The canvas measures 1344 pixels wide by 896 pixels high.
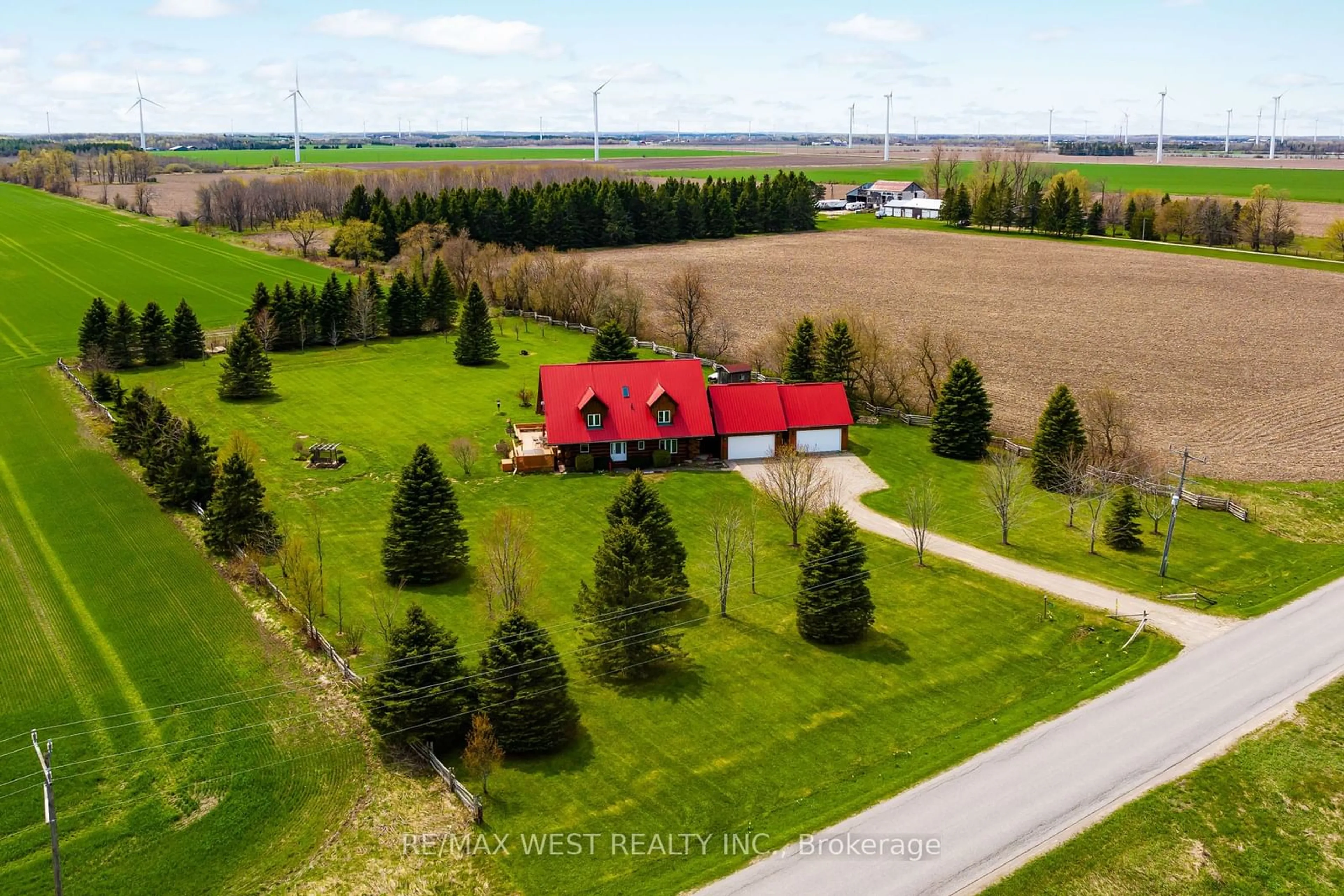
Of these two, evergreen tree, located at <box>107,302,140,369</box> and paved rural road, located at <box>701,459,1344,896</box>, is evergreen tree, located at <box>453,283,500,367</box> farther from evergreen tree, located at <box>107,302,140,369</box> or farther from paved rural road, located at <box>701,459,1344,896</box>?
paved rural road, located at <box>701,459,1344,896</box>

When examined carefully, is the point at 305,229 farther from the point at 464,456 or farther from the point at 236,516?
the point at 236,516

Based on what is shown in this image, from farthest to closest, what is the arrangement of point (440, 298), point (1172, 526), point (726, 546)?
point (440, 298)
point (726, 546)
point (1172, 526)

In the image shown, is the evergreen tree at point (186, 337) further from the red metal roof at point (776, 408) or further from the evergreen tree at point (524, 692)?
the evergreen tree at point (524, 692)

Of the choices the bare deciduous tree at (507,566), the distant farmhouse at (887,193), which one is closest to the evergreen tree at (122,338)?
the bare deciduous tree at (507,566)

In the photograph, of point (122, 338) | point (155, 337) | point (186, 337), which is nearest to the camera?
point (122, 338)

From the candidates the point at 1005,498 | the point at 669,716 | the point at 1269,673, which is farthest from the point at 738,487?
the point at 1269,673

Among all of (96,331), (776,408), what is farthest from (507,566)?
(96,331)
